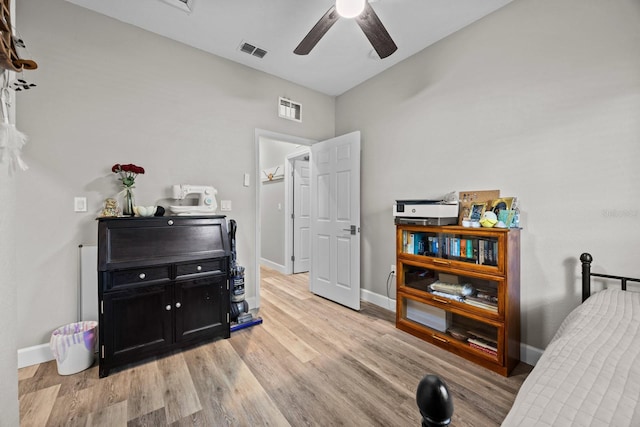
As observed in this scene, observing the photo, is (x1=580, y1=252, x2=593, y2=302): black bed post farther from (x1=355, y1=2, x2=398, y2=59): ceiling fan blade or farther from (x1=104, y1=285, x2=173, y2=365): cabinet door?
(x1=104, y1=285, x2=173, y2=365): cabinet door

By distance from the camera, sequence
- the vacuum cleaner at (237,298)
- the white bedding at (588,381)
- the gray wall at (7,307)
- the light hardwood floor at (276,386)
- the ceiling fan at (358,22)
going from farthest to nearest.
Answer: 1. the vacuum cleaner at (237,298)
2. the ceiling fan at (358,22)
3. the light hardwood floor at (276,386)
4. the gray wall at (7,307)
5. the white bedding at (588,381)

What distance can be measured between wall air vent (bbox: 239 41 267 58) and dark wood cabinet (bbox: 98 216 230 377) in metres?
1.75

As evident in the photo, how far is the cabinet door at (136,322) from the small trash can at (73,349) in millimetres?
217

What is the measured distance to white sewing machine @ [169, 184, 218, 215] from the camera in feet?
7.68

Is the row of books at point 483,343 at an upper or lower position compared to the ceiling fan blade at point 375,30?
lower

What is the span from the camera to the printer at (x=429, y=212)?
86.8 inches

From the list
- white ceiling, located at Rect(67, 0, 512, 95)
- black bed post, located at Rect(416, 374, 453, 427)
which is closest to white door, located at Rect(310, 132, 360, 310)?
white ceiling, located at Rect(67, 0, 512, 95)

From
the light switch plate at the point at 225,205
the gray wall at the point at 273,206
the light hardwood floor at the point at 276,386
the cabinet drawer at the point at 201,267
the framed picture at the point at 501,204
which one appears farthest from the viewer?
the gray wall at the point at 273,206

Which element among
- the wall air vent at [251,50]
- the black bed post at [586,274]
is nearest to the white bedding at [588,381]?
the black bed post at [586,274]

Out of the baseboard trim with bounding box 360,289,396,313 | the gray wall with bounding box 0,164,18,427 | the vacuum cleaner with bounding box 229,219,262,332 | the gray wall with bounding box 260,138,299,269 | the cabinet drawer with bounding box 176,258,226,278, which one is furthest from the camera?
the gray wall with bounding box 260,138,299,269

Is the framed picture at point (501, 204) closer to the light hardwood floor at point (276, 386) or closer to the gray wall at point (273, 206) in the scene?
the light hardwood floor at point (276, 386)

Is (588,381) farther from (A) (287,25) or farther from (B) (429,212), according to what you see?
(A) (287,25)

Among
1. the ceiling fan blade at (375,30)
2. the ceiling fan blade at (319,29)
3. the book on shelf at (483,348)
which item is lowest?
the book on shelf at (483,348)

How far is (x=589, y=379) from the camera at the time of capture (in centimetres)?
77
